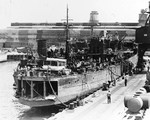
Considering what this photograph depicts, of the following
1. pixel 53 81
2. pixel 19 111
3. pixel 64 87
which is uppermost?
pixel 53 81

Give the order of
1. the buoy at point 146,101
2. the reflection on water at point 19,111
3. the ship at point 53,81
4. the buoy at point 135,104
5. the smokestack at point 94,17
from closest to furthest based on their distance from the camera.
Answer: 1. the buoy at point 135,104
2. the buoy at point 146,101
3. the reflection on water at point 19,111
4. the ship at point 53,81
5. the smokestack at point 94,17

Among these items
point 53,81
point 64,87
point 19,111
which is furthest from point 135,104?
point 19,111

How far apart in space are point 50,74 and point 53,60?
348 centimetres

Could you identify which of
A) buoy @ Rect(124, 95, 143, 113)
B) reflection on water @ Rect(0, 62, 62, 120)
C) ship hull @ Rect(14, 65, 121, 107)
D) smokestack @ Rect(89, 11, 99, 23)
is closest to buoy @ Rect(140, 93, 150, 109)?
buoy @ Rect(124, 95, 143, 113)

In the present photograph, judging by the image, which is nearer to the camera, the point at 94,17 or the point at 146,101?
the point at 146,101

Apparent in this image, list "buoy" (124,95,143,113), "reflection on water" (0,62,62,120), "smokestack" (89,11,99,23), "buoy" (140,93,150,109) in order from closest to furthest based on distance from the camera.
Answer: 1. "buoy" (124,95,143,113)
2. "buoy" (140,93,150,109)
3. "reflection on water" (0,62,62,120)
4. "smokestack" (89,11,99,23)

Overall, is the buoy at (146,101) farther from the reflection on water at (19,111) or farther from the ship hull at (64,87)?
the reflection on water at (19,111)

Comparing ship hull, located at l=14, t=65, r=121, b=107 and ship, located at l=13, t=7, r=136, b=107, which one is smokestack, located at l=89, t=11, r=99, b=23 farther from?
ship hull, located at l=14, t=65, r=121, b=107

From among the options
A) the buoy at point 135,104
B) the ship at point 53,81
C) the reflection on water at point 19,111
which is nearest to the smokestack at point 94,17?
the ship at point 53,81

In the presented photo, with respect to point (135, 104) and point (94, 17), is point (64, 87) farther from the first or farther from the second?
point (94, 17)

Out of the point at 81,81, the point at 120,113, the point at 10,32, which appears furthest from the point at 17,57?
the point at 120,113

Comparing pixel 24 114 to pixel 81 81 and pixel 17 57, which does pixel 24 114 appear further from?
pixel 17 57

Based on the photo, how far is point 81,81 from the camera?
3206 centimetres

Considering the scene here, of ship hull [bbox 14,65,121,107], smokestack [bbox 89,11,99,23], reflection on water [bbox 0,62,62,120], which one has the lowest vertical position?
reflection on water [bbox 0,62,62,120]
